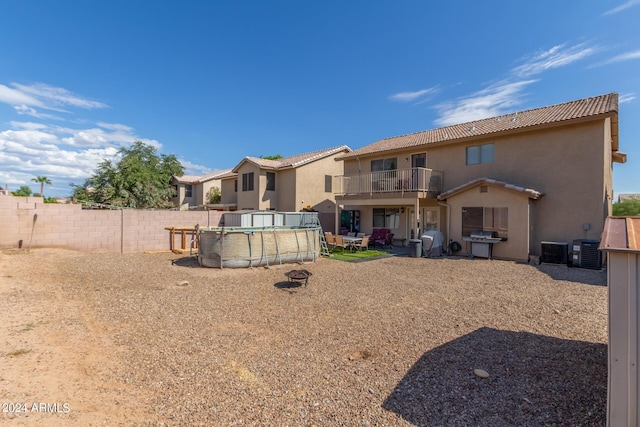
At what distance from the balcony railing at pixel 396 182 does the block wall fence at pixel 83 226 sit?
913 cm

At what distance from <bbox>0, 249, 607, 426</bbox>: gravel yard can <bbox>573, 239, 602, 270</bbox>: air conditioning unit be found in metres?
2.55

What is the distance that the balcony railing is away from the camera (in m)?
15.8

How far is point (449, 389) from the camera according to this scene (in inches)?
146

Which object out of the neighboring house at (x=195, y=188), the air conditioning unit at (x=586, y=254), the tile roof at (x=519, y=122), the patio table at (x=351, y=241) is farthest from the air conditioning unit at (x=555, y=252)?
the neighboring house at (x=195, y=188)

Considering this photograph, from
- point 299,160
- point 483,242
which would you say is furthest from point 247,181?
point 483,242

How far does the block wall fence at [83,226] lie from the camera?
11898mm

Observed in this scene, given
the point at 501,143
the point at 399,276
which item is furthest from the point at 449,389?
the point at 501,143

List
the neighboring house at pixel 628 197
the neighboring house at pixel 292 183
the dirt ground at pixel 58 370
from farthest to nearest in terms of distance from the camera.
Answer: the neighboring house at pixel 628 197, the neighboring house at pixel 292 183, the dirt ground at pixel 58 370

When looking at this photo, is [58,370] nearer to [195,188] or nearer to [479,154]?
[479,154]

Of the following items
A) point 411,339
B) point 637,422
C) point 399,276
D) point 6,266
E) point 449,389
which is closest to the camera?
point 637,422

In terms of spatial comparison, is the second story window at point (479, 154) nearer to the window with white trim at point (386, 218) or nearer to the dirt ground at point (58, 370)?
the window with white trim at point (386, 218)

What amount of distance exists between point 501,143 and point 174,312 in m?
15.2

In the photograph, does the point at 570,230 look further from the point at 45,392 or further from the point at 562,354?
the point at 45,392

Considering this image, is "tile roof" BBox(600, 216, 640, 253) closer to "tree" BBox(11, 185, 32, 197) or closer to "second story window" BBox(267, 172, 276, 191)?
"second story window" BBox(267, 172, 276, 191)
